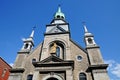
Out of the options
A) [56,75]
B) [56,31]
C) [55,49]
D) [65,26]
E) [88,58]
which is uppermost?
[65,26]

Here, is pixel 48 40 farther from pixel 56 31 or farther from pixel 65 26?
pixel 65 26

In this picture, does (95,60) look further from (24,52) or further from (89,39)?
(24,52)

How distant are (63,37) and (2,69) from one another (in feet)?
52.4

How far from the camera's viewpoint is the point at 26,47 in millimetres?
24828

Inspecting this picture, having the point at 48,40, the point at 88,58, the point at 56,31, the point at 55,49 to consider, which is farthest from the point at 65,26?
the point at 88,58

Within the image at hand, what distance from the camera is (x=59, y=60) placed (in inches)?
767

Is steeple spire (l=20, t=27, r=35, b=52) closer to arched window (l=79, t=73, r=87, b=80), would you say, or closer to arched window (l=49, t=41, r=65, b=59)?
arched window (l=49, t=41, r=65, b=59)

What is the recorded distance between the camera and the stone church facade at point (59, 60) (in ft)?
61.7

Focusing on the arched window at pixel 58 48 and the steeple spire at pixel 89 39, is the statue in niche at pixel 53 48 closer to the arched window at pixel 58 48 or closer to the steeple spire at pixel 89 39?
the arched window at pixel 58 48

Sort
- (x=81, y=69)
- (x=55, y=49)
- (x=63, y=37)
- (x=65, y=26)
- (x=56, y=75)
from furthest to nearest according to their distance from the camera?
(x=65, y=26), (x=63, y=37), (x=55, y=49), (x=81, y=69), (x=56, y=75)

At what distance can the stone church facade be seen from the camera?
1880 cm

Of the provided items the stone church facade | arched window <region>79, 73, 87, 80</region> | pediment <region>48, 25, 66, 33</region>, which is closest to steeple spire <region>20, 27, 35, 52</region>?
the stone church facade

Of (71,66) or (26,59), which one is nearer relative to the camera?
(71,66)

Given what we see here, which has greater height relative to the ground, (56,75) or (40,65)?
(40,65)
